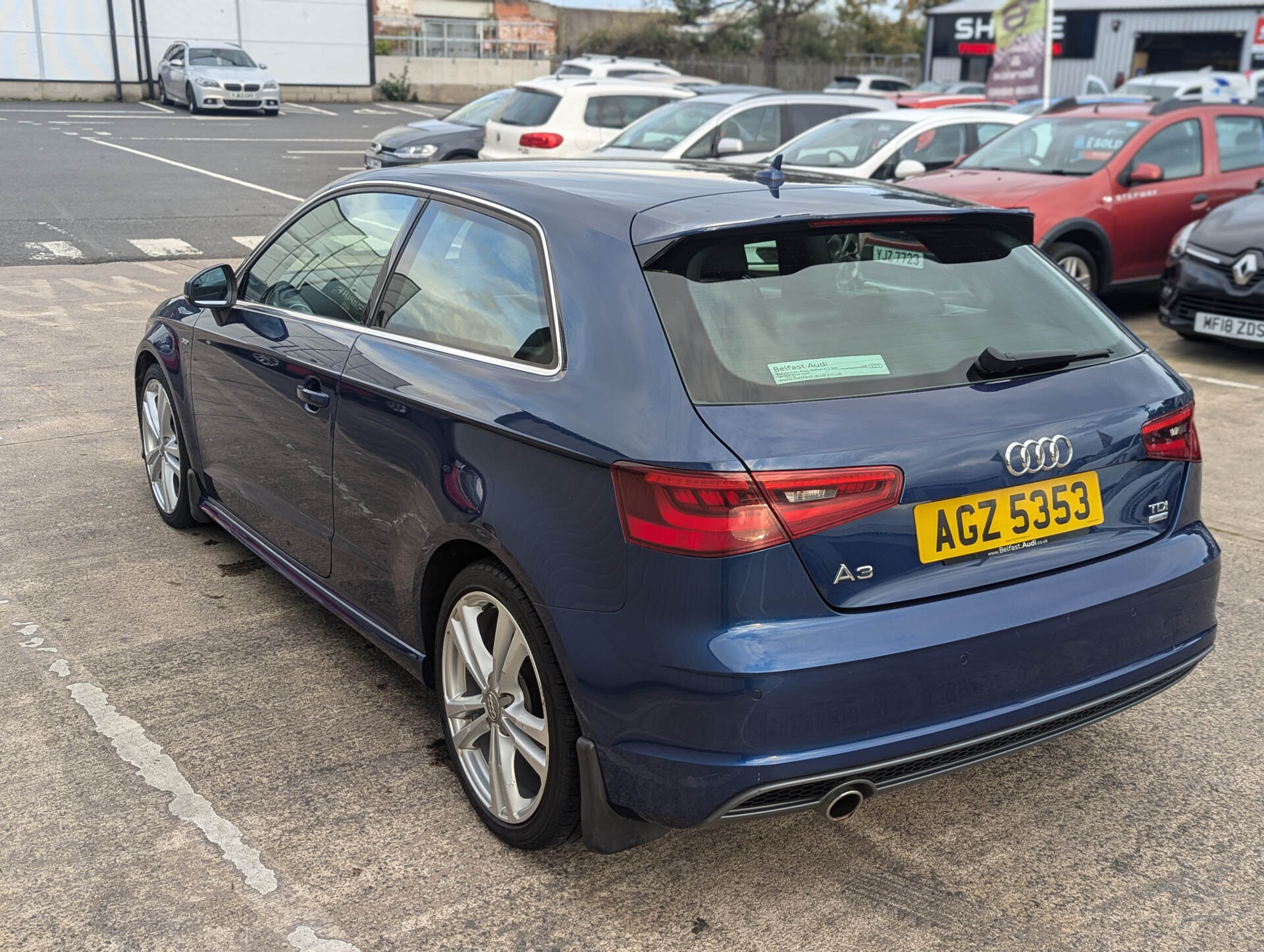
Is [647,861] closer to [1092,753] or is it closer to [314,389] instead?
[1092,753]

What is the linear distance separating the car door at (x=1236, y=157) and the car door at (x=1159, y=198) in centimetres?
12

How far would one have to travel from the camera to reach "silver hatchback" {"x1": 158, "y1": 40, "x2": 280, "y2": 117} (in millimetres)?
29953

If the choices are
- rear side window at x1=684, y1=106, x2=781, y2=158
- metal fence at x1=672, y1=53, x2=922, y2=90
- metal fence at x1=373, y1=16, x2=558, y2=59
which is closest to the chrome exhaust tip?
rear side window at x1=684, y1=106, x2=781, y2=158

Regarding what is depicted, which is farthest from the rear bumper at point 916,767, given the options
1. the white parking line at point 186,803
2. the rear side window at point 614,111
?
the rear side window at point 614,111

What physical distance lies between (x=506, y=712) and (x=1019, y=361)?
1.44m

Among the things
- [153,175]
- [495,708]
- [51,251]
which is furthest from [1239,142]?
[153,175]

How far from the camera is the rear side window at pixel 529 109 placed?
49.2 feet

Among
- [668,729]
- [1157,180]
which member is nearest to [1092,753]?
[668,729]

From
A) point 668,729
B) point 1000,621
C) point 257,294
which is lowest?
point 668,729

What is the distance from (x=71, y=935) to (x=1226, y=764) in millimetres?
2942

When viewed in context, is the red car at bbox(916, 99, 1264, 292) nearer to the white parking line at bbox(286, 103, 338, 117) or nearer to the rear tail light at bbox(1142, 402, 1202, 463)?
the rear tail light at bbox(1142, 402, 1202, 463)

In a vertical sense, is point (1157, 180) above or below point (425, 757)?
above

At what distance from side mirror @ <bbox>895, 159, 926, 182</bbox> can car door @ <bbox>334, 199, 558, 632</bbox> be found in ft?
23.8

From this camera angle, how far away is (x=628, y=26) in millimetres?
54188
